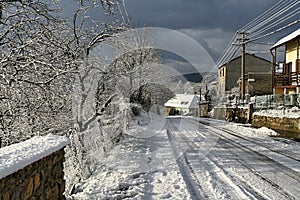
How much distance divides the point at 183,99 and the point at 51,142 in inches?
2269

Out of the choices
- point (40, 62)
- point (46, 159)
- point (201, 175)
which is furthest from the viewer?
point (201, 175)

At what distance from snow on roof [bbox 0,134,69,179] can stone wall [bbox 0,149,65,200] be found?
70 mm

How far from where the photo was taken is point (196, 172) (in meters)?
7.59

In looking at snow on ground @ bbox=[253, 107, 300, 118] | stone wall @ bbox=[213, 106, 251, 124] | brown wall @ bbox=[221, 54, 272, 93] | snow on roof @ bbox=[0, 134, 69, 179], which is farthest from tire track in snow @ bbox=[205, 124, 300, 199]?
brown wall @ bbox=[221, 54, 272, 93]

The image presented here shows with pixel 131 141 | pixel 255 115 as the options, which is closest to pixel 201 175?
pixel 131 141

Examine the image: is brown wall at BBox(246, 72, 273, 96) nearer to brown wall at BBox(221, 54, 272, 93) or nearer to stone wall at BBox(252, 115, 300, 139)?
brown wall at BBox(221, 54, 272, 93)

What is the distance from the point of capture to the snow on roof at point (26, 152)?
9.37ft

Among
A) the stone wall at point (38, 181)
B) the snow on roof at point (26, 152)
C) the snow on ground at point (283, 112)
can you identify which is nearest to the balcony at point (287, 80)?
the snow on ground at point (283, 112)

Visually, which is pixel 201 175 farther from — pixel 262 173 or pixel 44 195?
pixel 44 195

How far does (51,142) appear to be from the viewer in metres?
4.25

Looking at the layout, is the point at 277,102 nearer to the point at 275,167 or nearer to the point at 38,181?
the point at 275,167

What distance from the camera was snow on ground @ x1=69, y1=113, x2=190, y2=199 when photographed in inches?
232

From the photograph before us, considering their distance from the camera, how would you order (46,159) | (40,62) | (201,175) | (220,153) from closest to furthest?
(46,159) < (40,62) < (201,175) < (220,153)

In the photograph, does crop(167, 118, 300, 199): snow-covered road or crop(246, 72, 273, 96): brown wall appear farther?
crop(246, 72, 273, 96): brown wall
